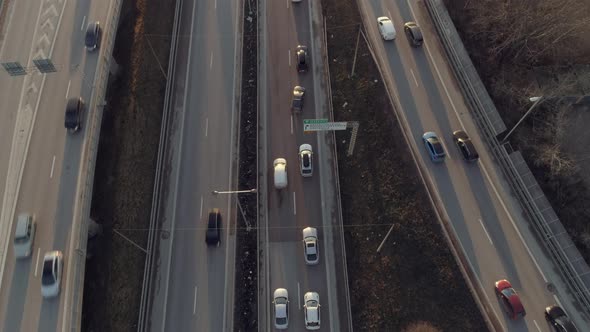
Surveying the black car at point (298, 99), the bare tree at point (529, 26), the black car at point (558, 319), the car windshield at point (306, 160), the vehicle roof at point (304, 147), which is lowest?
the black car at point (558, 319)

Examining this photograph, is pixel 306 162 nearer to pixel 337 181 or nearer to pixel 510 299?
pixel 337 181

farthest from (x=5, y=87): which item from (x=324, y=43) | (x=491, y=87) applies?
(x=491, y=87)

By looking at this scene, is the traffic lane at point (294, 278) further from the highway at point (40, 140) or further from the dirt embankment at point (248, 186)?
the highway at point (40, 140)

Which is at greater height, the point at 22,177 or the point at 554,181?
the point at 22,177

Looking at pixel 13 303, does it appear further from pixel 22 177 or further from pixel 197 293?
pixel 197 293

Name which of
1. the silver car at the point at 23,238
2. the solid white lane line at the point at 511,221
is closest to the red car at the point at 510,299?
the solid white lane line at the point at 511,221

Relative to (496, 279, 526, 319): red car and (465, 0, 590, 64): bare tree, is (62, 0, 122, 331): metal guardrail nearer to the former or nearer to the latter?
(496, 279, 526, 319): red car
